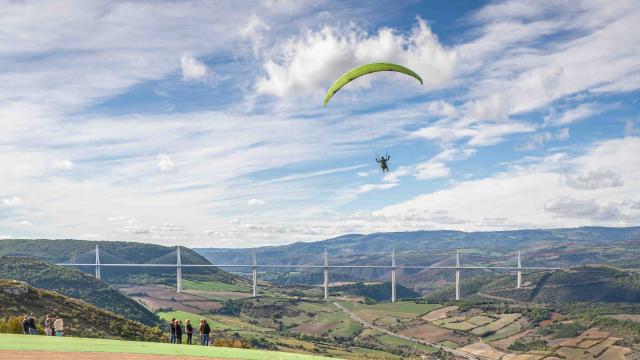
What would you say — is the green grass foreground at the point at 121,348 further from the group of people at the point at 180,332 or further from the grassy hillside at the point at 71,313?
the grassy hillside at the point at 71,313

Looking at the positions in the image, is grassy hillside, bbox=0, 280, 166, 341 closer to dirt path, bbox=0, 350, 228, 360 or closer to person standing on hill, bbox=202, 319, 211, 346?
person standing on hill, bbox=202, 319, 211, 346

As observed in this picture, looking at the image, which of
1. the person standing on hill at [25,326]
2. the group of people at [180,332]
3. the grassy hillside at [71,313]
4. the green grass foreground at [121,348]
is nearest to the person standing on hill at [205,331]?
the group of people at [180,332]

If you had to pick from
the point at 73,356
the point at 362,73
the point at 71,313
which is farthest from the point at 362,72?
the point at 71,313

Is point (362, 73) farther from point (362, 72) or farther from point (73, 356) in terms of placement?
point (73, 356)

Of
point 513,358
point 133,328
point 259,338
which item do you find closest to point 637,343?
point 513,358

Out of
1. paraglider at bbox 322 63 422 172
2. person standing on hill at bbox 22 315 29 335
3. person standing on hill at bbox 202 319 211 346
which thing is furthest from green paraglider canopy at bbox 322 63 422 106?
person standing on hill at bbox 22 315 29 335

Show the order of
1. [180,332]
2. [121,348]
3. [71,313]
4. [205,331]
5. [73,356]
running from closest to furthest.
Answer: [73,356], [121,348], [205,331], [180,332], [71,313]
